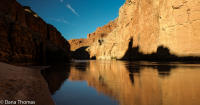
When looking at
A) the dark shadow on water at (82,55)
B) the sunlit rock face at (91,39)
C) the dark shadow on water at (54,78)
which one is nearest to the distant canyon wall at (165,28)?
the dark shadow on water at (54,78)

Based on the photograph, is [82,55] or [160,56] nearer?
[160,56]

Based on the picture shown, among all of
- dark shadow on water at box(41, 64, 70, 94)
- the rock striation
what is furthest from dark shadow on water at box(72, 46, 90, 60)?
dark shadow on water at box(41, 64, 70, 94)

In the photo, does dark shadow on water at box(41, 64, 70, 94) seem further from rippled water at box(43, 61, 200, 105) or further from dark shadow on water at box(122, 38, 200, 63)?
dark shadow on water at box(122, 38, 200, 63)

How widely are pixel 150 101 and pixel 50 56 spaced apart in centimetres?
2660

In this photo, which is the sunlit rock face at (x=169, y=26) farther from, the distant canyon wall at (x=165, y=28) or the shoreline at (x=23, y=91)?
the shoreline at (x=23, y=91)

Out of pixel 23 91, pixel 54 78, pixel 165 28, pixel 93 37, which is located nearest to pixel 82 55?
pixel 93 37

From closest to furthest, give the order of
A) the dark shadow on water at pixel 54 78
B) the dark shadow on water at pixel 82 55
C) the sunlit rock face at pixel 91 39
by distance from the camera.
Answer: the dark shadow on water at pixel 54 78, the dark shadow on water at pixel 82 55, the sunlit rock face at pixel 91 39

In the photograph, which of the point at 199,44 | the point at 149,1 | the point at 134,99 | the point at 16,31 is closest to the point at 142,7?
the point at 149,1

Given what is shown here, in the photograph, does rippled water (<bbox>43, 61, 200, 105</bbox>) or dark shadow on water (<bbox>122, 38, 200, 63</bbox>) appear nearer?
rippled water (<bbox>43, 61, 200, 105</bbox>)

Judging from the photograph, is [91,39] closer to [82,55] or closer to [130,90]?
[82,55]

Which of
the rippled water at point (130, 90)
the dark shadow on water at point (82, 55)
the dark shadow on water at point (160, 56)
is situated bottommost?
the rippled water at point (130, 90)

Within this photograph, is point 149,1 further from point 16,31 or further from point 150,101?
point 150,101

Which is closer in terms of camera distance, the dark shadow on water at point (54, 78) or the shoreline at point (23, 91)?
the shoreline at point (23, 91)

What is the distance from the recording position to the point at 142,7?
38406 millimetres
